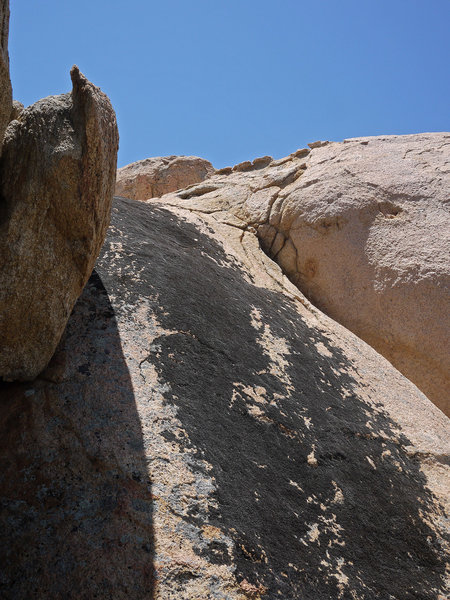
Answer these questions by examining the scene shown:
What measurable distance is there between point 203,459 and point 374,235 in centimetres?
266

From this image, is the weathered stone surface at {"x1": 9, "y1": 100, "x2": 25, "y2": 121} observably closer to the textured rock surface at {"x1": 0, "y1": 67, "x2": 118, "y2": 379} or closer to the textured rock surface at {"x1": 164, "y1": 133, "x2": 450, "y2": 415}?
the textured rock surface at {"x1": 0, "y1": 67, "x2": 118, "y2": 379}

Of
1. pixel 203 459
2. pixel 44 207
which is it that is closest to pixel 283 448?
pixel 203 459

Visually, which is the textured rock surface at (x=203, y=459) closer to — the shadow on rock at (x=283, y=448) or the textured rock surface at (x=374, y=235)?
the shadow on rock at (x=283, y=448)

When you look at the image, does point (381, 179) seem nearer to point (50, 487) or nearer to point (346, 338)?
point (346, 338)

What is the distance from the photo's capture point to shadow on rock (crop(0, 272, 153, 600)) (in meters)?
1.57

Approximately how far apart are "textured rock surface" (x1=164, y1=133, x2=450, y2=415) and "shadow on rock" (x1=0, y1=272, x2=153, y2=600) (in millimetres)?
2313

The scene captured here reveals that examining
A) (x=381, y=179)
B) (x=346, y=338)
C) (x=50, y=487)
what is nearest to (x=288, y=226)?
(x=381, y=179)

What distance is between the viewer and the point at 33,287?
6.36ft

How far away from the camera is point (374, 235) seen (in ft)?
13.6

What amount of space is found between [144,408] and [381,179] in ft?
9.99

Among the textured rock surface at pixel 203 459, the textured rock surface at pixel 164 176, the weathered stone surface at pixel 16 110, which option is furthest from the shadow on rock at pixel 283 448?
the textured rock surface at pixel 164 176

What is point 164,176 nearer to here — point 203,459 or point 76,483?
point 203,459

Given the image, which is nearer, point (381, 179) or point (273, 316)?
point (273, 316)

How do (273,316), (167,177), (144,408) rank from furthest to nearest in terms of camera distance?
(167,177), (273,316), (144,408)
